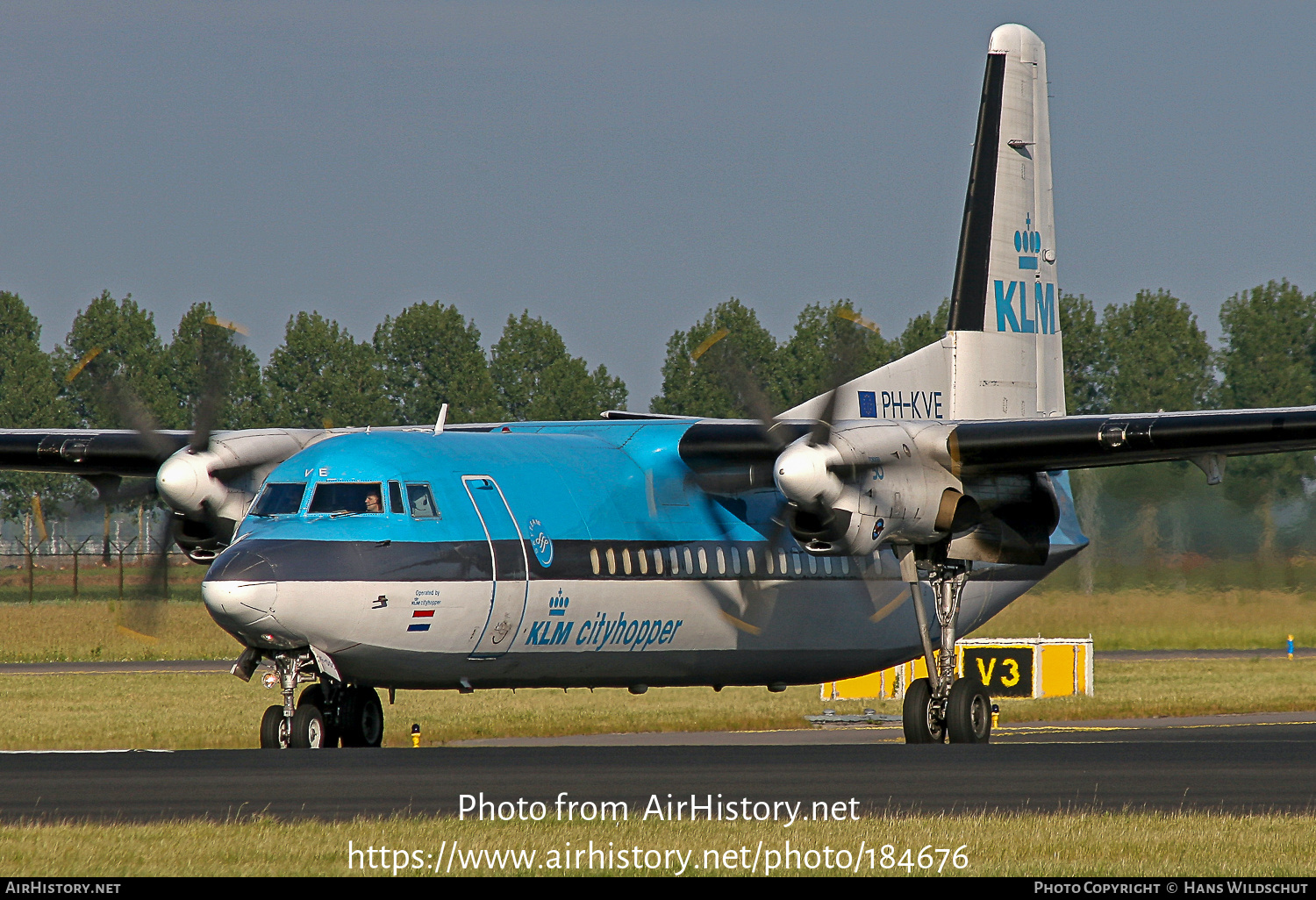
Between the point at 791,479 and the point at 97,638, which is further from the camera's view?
the point at 97,638

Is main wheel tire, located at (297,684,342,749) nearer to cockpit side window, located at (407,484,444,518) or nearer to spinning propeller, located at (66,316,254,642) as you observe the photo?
cockpit side window, located at (407,484,444,518)

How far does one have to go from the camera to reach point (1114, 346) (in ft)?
265

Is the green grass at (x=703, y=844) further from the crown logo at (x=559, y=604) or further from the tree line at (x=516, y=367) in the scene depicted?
the tree line at (x=516, y=367)

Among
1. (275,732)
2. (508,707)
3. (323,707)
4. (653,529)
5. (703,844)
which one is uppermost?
(653,529)

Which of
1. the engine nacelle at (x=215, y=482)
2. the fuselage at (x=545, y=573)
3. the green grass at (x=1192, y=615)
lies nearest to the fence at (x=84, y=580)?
the green grass at (x=1192, y=615)

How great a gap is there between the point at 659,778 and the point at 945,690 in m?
7.74

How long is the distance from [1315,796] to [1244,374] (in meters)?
64.8

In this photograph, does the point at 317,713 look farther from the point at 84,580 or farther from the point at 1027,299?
the point at 84,580

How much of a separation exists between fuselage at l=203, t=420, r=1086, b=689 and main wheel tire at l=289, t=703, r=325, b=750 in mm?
670

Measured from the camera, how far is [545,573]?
19.8 m

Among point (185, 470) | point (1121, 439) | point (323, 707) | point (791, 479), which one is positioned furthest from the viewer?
point (185, 470)

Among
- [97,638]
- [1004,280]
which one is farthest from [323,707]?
[97,638]
